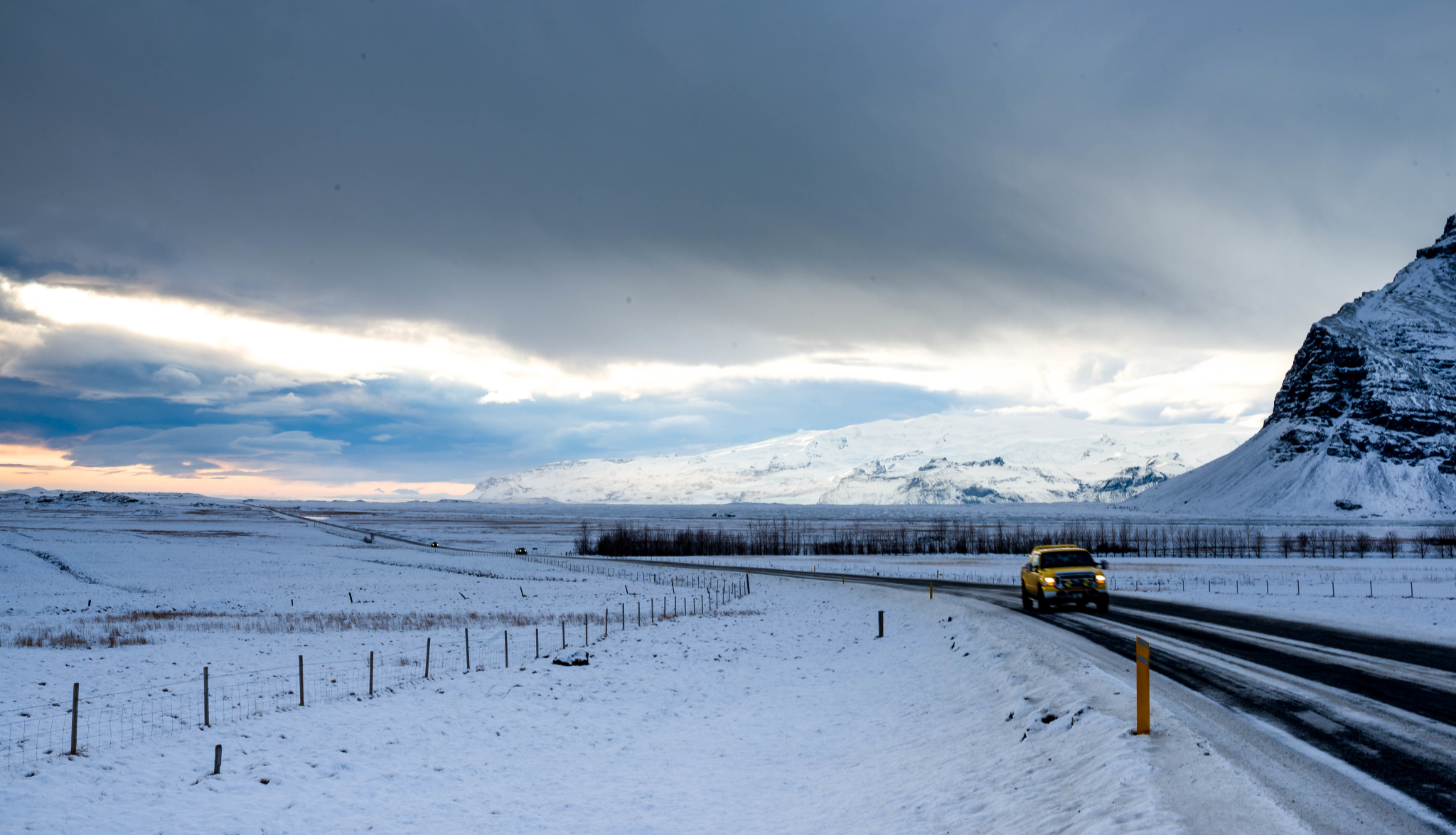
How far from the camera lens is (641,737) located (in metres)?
20.7

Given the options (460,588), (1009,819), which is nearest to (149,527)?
(460,588)

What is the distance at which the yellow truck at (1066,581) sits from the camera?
1270 inches

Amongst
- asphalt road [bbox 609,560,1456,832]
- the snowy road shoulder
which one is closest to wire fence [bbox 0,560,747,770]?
the snowy road shoulder

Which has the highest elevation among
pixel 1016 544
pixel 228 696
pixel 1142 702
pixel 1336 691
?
pixel 1142 702

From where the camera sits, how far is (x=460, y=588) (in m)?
62.4

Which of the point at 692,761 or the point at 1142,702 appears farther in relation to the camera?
the point at 692,761

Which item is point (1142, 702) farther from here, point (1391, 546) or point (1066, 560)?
point (1391, 546)

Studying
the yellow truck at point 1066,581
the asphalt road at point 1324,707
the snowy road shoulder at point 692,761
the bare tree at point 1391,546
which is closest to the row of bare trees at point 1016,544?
the bare tree at point 1391,546

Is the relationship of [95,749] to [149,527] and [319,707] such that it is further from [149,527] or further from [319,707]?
[149,527]

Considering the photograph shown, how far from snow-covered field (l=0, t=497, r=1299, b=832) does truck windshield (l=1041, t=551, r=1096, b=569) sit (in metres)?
3.86

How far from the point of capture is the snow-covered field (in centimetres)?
1259

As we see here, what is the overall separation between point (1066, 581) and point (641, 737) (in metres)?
19.6

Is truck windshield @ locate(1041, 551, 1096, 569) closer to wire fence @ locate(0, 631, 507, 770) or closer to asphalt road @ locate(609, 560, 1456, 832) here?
asphalt road @ locate(609, 560, 1456, 832)

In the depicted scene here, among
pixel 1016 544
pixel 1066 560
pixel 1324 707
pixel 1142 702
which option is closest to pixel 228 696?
pixel 1142 702
